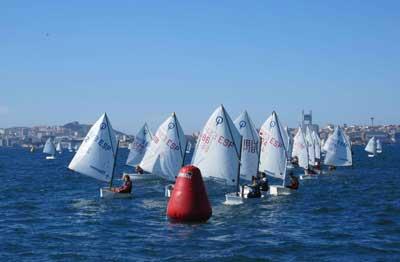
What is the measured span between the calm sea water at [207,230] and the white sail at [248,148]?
2474 millimetres

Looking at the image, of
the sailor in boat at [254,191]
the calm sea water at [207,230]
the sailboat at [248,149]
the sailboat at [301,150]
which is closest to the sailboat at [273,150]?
the calm sea water at [207,230]

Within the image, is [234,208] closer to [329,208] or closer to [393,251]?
[329,208]

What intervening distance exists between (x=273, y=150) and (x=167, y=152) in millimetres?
8190

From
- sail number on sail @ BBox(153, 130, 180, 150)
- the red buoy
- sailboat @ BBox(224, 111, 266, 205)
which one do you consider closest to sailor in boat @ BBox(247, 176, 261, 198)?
sailboat @ BBox(224, 111, 266, 205)

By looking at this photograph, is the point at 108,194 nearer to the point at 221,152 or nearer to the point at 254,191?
the point at 221,152

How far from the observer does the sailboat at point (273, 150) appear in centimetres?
5325

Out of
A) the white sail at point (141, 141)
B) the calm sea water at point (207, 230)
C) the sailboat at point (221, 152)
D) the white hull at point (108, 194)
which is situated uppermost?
the white sail at point (141, 141)

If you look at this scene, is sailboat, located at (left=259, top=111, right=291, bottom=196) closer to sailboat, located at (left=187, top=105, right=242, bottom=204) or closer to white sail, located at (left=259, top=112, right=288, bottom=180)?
white sail, located at (left=259, top=112, right=288, bottom=180)

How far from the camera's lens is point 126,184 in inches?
1966

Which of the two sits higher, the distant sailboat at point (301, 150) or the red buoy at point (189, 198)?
the distant sailboat at point (301, 150)

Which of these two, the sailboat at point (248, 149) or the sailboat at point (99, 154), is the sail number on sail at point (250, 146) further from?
the sailboat at point (99, 154)

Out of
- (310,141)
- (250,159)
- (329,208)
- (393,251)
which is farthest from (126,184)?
(310,141)

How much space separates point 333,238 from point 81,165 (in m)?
24.3

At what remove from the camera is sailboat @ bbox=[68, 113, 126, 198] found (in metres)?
50.3
